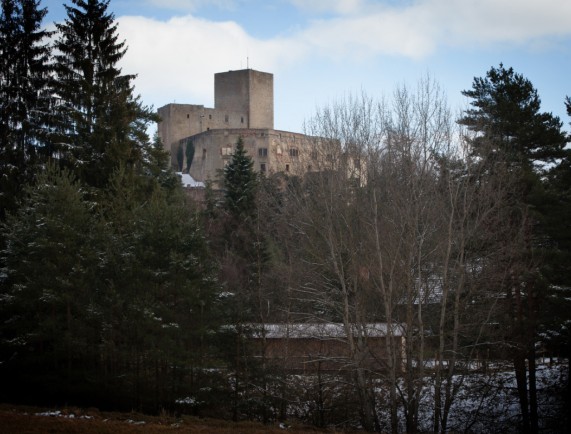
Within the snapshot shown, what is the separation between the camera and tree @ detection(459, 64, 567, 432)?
20.6 meters

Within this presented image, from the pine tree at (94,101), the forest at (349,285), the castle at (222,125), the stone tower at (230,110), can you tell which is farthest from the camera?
the stone tower at (230,110)

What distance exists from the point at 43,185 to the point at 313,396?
34.6 ft

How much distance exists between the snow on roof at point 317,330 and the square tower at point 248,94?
213ft

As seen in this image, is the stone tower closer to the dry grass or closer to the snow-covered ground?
the snow-covered ground

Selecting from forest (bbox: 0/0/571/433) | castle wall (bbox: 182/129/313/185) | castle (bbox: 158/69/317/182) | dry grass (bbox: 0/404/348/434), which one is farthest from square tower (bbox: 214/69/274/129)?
dry grass (bbox: 0/404/348/434)

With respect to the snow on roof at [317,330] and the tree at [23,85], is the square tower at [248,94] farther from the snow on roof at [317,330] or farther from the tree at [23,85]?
the snow on roof at [317,330]

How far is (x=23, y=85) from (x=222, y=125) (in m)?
61.6

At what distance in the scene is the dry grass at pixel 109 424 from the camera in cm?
1448

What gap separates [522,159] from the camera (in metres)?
23.1

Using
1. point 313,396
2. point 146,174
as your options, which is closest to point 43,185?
point 146,174

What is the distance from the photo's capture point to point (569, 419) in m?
20.5

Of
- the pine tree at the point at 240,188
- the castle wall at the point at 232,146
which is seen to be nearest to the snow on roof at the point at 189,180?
the castle wall at the point at 232,146

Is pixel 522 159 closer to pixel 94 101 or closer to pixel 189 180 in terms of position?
pixel 94 101

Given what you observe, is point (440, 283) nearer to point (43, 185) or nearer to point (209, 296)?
point (209, 296)
